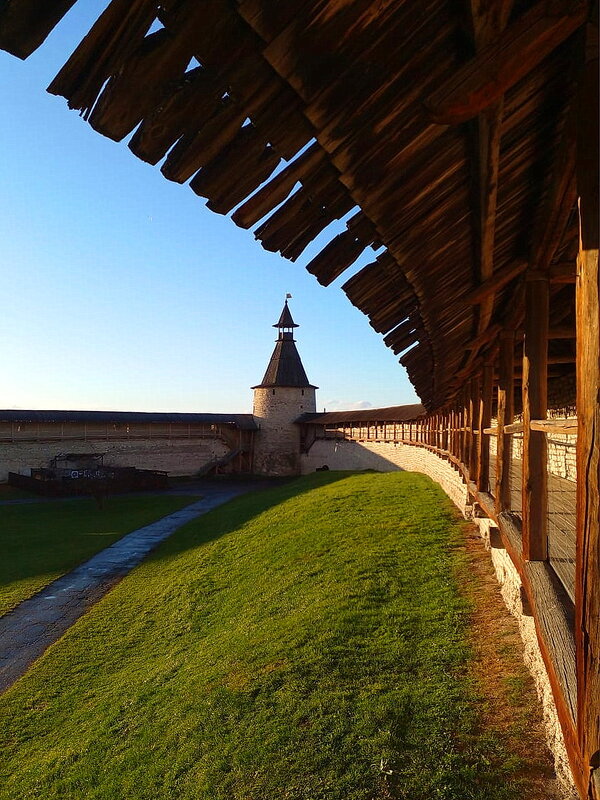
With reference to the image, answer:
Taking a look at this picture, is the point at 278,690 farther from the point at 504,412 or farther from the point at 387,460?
the point at 387,460

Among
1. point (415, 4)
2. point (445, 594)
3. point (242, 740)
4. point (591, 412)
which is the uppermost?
point (415, 4)

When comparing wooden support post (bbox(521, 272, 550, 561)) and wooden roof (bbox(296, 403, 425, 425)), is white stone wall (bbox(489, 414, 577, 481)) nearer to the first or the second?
wooden support post (bbox(521, 272, 550, 561))

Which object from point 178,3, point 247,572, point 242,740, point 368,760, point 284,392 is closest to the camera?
point 178,3

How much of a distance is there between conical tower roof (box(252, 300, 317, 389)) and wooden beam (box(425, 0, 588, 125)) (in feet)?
116

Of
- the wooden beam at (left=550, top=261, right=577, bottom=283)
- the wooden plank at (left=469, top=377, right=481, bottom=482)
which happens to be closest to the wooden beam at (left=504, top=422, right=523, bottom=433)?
the wooden beam at (left=550, top=261, right=577, bottom=283)

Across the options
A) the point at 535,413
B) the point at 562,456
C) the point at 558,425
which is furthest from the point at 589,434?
the point at 562,456

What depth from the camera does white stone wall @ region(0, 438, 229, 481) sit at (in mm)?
29094

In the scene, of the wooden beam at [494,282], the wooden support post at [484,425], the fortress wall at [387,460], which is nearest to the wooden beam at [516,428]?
the wooden beam at [494,282]

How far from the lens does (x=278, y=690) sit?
20.2 ft

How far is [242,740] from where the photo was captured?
5453mm

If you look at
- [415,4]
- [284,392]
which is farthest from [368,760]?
[284,392]

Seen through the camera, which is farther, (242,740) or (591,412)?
(242,740)

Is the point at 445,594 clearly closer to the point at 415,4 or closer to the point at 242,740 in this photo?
the point at 242,740

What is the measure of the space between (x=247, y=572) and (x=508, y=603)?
5846mm
